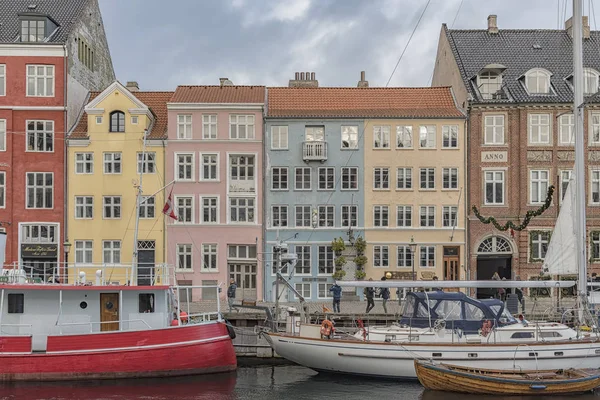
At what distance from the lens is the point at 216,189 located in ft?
151

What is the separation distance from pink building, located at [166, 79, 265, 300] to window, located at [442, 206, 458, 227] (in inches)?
413

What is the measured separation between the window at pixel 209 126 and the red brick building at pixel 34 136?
7878mm

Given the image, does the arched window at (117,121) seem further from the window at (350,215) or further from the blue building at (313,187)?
the window at (350,215)

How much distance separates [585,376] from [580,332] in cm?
241

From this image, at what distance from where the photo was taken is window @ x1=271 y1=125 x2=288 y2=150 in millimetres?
46375

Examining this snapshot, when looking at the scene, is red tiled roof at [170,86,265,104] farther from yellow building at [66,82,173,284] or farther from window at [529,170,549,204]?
window at [529,170,549,204]

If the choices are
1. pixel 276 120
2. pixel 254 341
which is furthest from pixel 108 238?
pixel 254 341

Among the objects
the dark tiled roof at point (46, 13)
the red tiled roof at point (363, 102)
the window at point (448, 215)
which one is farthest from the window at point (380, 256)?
the dark tiled roof at point (46, 13)

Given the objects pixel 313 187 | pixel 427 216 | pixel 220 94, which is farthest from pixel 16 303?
pixel 427 216

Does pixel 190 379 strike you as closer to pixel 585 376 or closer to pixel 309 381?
pixel 309 381

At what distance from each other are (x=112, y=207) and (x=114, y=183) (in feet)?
4.55

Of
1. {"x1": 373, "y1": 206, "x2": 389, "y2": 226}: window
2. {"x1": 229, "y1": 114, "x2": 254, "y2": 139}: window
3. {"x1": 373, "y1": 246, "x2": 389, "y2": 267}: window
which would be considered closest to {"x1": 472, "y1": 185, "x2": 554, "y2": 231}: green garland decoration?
{"x1": 373, "y1": 206, "x2": 389, "y2": 226}: window

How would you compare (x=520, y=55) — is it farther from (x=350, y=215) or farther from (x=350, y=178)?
(x=350, y=215)

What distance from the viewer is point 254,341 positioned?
3462 cm
